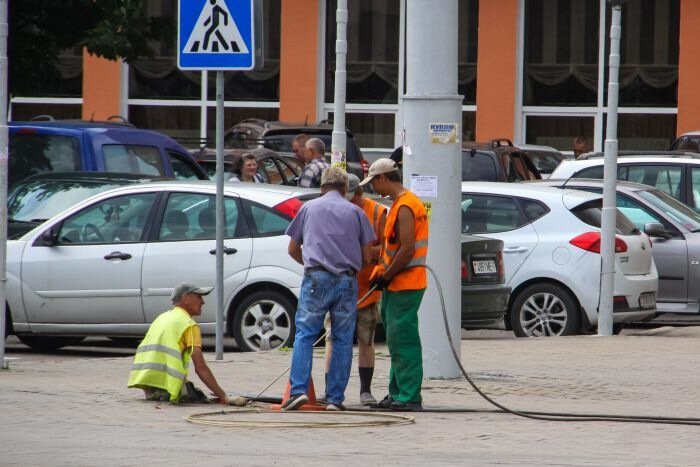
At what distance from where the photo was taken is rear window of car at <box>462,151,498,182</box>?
24047 millimetres

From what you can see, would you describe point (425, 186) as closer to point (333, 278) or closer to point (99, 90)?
point (333, 278)

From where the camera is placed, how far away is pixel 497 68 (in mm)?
41250

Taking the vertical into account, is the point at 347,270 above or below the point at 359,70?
below

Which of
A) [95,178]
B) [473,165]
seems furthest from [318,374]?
[473,165]

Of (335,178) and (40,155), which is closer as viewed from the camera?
(335,178)

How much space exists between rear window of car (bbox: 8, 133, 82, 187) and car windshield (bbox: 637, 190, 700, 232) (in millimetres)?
6315

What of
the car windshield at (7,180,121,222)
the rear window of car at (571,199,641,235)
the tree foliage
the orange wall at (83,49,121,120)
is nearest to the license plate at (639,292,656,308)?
the rear window of car at (571,199,641,235)

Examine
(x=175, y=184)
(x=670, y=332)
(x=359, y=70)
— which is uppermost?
(x=359, y=70)

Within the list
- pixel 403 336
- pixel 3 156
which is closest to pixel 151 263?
pixel 3 156

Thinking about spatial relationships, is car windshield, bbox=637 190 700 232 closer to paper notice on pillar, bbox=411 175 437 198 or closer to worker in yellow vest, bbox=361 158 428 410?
paper notice on pillar, bbox=411 175 437 198

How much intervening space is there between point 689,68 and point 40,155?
81.9 feet

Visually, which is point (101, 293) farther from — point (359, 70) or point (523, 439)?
point (359, 70)

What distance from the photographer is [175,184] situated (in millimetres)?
15125

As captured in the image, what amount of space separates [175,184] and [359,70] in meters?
27.2
